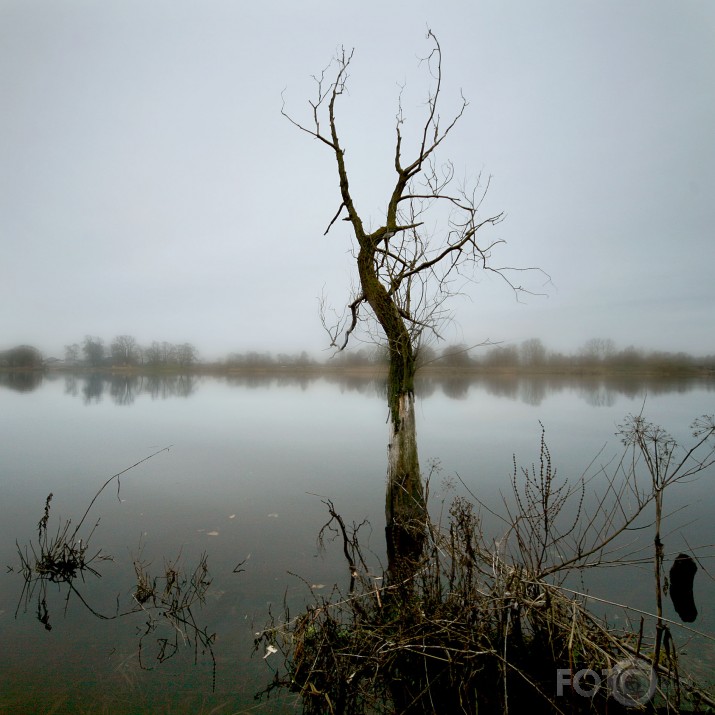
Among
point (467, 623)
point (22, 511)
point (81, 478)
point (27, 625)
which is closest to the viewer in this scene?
point (467, 623)

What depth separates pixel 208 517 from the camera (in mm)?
8859

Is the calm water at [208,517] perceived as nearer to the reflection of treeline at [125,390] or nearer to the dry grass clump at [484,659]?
the dry grass clump at [484,659]

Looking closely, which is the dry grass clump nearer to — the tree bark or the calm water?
the calm water

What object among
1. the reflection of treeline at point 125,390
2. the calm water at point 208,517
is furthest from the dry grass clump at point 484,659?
the reflection of treeline at point 125,390

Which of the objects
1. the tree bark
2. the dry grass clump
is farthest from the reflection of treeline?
the dry grass clump

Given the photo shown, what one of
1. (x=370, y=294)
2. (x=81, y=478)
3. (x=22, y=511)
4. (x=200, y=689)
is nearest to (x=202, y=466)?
(x=81, y=478)

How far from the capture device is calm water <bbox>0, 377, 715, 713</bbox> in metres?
3.97

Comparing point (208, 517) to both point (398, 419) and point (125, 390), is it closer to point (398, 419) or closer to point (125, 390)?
point (398, 419)

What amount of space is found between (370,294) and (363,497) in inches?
217

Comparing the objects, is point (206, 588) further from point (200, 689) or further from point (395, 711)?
point (395, 711)

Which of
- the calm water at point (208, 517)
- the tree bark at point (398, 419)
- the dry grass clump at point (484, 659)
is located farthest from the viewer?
the tree bark at point (398, 419)

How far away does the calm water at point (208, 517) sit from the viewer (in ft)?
13.0

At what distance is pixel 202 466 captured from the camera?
45.0ft

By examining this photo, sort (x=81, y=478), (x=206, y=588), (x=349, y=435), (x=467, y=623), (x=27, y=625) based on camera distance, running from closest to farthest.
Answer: (x=467, y=623) → (x=27, y=625) → (x=206, y=588) → (x=81, y=478) → (x=349, y=435)
